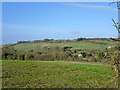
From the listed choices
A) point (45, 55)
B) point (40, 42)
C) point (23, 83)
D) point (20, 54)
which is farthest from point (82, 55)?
point (23, 83)

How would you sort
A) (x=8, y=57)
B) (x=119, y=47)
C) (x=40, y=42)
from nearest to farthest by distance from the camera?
(x=119, y=47) < (x=8, y=57) < (x=40, y=42)

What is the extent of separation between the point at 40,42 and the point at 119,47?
1366 inches

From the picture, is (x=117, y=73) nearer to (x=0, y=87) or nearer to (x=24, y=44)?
(x=0, y=87)

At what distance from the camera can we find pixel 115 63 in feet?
9.42

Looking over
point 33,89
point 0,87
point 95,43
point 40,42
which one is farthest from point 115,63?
point 40,42

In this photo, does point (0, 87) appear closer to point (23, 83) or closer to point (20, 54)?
point (23, 83)

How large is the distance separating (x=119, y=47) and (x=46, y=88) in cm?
626

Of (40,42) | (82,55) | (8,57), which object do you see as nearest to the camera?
(8,57)

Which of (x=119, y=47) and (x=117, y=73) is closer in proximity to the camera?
(x=117, y=73)

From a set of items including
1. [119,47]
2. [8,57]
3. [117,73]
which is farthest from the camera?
[8,57]

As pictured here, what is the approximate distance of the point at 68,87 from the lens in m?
8.98

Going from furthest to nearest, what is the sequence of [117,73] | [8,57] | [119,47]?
[8,57]
[119,47]
[117,73]

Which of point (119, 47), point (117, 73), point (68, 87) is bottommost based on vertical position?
point (68, 87)

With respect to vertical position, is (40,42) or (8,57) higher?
(40,42)
